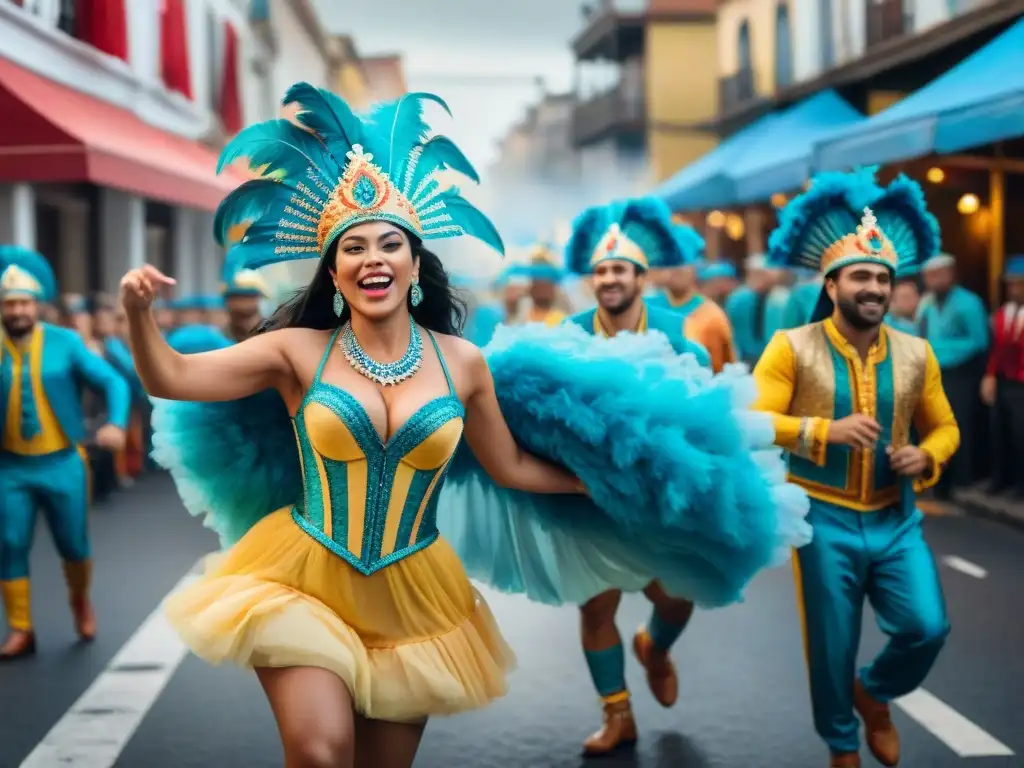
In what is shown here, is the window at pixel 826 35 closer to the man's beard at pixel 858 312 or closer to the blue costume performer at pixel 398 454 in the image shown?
the man's beard at pixel 858 312

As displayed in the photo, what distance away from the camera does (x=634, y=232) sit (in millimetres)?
7359

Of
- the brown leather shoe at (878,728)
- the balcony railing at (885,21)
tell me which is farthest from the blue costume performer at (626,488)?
the balcony railing at (885,21)

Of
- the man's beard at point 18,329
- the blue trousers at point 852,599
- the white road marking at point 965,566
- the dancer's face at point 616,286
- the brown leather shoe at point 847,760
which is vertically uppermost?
the dancer's face at point 616,286

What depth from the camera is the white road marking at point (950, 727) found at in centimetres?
558

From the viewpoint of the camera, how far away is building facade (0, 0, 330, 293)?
14133mm

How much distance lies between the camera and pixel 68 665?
7129 mm

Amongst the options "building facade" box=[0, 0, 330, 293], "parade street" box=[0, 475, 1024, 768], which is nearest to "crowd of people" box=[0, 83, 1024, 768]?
"parade street" box=[0, 475, 1024, 768]

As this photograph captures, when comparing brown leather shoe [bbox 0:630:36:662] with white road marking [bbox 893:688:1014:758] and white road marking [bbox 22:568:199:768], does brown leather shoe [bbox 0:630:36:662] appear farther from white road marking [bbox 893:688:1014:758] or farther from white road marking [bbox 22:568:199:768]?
white road marking [bbox 893:688:1014:758]

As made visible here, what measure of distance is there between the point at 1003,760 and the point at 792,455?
144 centimetres

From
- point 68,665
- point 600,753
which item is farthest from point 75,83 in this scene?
point 600,753

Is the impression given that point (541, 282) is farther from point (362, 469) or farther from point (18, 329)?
point (362, 469)

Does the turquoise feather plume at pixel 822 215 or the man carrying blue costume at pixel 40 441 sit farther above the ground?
the turquoise feather plume at pixel 822 215

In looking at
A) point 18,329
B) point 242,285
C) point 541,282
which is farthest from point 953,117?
point 18,329

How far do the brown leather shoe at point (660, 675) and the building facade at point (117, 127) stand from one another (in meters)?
4.38
